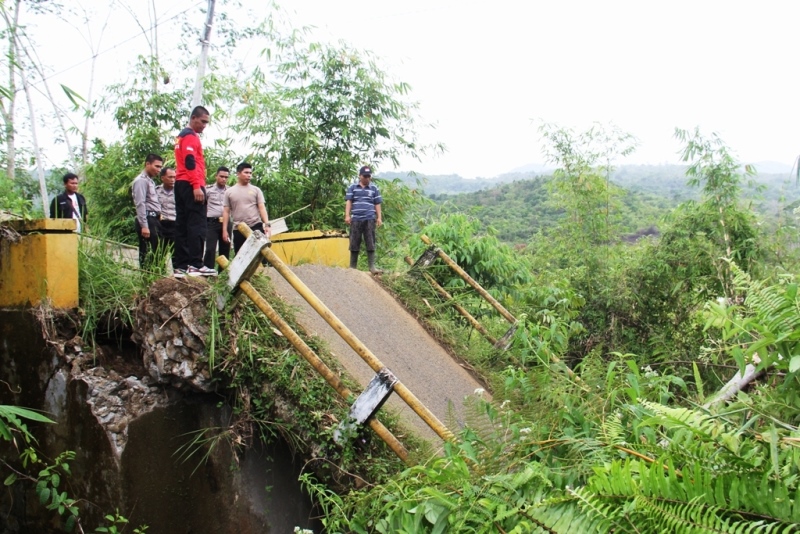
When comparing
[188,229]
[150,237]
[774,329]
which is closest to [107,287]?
[188,229]

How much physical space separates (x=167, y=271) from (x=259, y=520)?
229 centimetres

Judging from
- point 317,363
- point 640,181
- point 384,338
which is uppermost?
point 640,181

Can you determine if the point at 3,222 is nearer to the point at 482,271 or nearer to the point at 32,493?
the point at 32,493

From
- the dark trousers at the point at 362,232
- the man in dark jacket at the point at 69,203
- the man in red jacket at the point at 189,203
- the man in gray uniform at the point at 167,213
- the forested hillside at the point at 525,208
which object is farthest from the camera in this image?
the forested hillside at the point at 525,208

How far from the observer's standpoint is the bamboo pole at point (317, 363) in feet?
13.3

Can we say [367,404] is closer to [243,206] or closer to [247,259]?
[247,259]

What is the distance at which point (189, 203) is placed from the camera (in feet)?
19.9

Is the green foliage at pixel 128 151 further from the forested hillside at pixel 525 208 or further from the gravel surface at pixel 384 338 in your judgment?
the forested hillside at pixel 525 208

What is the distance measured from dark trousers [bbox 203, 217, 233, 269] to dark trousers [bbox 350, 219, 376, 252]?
4.94 ft

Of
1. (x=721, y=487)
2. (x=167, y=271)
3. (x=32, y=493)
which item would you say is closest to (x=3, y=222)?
(x=167, y=271)

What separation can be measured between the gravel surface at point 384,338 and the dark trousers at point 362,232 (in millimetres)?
803

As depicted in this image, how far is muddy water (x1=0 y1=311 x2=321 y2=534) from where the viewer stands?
178 inches

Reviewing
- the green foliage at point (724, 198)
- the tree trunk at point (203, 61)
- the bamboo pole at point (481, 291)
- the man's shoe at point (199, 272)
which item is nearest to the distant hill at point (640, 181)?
the green foliage at point (724, 198)

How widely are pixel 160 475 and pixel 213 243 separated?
2973 millimetres
